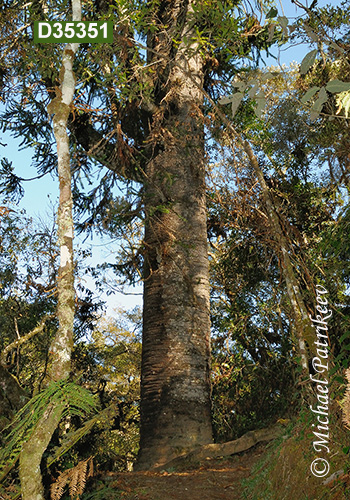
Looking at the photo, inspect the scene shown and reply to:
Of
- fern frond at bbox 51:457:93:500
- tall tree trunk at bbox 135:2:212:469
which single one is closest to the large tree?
tall tree trunk at bbox 135:2:212:469

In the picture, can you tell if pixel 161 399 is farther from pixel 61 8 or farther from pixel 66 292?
pixel 61 8

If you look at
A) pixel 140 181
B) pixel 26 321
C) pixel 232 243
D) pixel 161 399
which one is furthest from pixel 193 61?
pixel 26 321

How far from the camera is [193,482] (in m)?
5.34

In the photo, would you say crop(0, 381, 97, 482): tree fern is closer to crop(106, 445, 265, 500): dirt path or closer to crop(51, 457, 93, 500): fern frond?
crop(51, 457, 93, 500): fern frond

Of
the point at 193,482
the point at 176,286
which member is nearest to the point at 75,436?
the point at 193,482

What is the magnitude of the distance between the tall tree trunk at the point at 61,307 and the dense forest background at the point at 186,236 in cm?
2

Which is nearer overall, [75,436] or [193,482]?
[75,436]

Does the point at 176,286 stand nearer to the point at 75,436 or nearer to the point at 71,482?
the point at 75,436

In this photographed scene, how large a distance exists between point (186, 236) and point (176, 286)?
854 mm

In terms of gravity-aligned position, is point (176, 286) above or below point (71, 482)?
above

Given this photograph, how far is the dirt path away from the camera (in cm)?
481

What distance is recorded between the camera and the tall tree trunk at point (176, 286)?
263 inches

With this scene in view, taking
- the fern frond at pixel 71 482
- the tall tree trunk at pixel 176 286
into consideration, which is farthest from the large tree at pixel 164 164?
the fern frond at pixel 71 482

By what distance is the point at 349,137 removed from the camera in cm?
966
